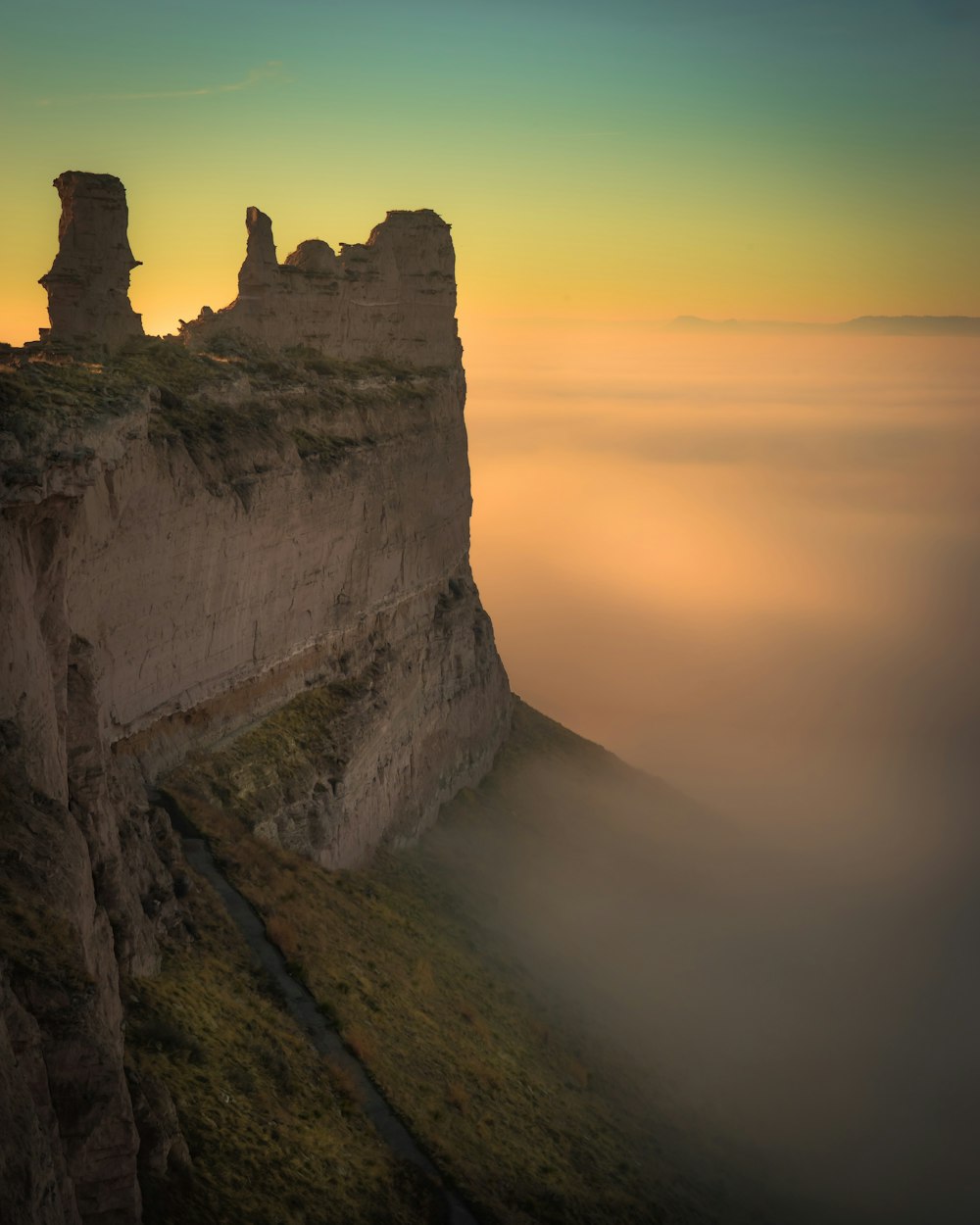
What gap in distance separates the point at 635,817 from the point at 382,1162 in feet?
88.7

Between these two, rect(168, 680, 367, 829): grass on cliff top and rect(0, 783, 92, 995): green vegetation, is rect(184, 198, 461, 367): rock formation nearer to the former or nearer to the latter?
rect(168, 680, 367, 829): grass on cliff top

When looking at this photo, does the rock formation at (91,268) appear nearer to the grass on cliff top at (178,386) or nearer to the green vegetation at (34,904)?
the grass on cliff top at (178,386)

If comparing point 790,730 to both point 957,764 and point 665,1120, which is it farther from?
point 665,1120

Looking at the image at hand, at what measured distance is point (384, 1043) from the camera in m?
20.8

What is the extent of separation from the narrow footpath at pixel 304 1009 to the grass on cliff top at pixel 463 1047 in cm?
17

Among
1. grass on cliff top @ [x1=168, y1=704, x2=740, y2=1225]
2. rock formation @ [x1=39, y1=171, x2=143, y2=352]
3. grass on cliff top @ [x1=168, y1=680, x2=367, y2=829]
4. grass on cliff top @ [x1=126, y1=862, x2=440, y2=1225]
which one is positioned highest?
rock formation @ [x1=39, y1=171, x2=143, y2=352]

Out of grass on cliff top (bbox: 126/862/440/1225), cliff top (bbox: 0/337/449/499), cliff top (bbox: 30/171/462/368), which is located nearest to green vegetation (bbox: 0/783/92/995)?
grass on cliff top (bbox: 126/862/440/1225)

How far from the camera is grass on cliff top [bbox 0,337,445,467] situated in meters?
15.8

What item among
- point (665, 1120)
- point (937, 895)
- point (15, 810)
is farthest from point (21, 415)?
point (937, 895)

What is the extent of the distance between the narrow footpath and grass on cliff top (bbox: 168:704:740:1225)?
0.55ft

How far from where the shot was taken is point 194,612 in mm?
24094

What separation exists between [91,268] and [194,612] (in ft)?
28.2

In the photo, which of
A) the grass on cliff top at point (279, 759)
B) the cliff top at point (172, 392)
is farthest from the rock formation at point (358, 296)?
the grass on cliff top at point (279, 759)

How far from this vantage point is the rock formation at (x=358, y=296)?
34906mm
